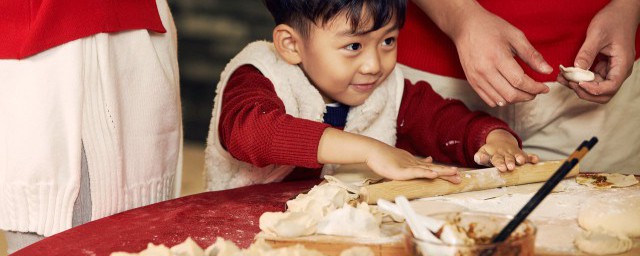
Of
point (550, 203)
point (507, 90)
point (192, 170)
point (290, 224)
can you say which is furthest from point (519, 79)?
point (192, 170)

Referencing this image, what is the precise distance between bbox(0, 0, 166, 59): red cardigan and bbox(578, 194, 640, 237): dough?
936 mm

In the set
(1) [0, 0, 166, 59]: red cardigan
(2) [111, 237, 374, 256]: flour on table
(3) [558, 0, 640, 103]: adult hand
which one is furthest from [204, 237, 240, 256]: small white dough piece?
(3) [558, 0, 640, 103]: adult hand

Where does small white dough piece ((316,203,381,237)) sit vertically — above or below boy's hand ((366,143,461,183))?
below

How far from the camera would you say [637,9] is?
6.19ft

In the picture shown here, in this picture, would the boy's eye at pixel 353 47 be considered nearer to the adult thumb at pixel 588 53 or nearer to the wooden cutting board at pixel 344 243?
the adult thumb at pixel 588 53

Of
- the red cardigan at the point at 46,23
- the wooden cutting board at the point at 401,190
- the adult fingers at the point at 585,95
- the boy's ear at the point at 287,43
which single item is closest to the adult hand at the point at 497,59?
the adult fingers at the point at 585,95

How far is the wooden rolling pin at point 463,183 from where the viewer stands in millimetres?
1419

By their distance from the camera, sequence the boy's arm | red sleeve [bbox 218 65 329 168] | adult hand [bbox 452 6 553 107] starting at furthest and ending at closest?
1. adult hand [bbox 452 6 553 107]
2. red sleeve [bbox 218 65 329 168]
3. the boy's arm

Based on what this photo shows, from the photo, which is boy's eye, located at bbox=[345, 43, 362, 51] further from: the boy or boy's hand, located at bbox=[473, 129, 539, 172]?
boy's hand, located at bbox=[473, 129, 539, 172]

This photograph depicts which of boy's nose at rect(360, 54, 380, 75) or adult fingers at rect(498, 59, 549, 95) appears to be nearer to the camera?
adult fingers at rect(498, 59, 549, 95)

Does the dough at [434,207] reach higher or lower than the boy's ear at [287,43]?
lower

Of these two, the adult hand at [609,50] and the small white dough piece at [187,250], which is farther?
the adult hand at [609,50]

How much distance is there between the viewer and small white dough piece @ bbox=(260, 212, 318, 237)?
3.94 feet

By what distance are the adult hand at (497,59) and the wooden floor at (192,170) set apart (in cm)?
216
